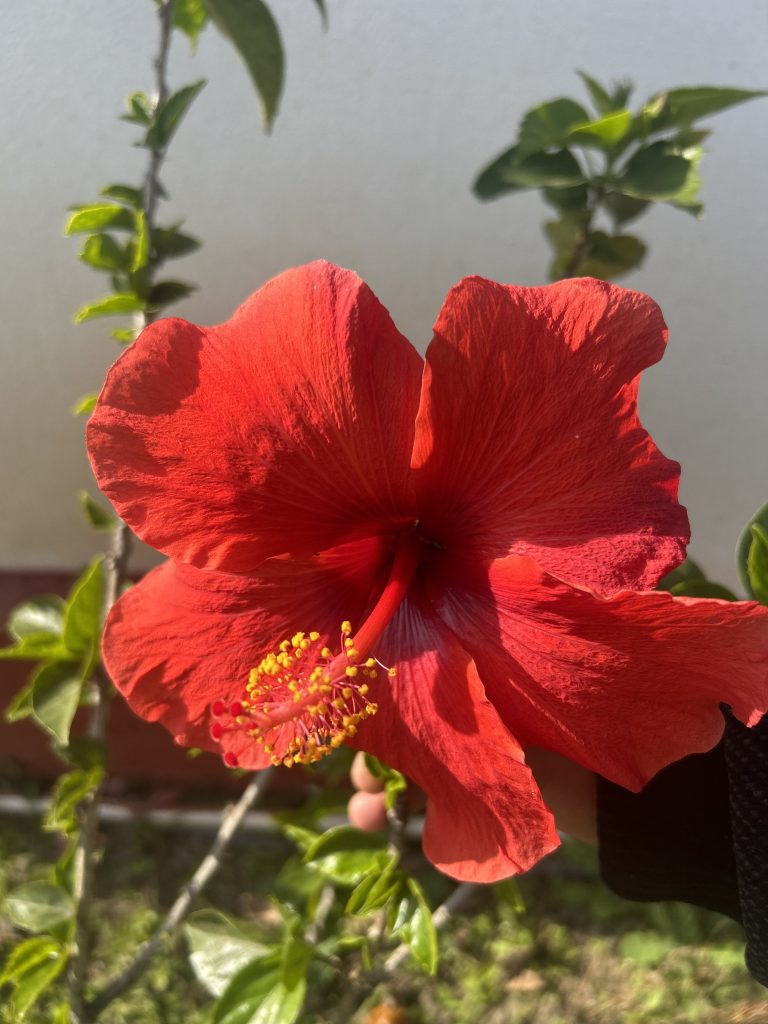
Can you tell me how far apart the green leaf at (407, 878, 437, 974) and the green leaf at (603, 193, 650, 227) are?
0.84 m

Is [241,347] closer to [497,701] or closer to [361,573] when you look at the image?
[361,573]

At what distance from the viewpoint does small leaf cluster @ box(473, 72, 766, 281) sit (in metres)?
0.86

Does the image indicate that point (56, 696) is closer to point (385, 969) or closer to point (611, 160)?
point (385, 969)

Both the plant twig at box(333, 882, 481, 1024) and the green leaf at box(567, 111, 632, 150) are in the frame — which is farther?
the plant twig at box(333, 882, 481, 1024)

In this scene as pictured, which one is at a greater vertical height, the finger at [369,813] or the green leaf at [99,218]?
the green leaf at [99,218]

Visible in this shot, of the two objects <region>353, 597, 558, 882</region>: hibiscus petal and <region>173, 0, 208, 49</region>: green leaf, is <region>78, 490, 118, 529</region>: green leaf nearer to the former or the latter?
<region>353, 597, 558, 882</region>: hibiscus petal

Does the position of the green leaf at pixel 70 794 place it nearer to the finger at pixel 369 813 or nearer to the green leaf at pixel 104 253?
the finger at pixel 369 813

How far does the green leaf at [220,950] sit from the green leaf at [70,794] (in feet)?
0.90

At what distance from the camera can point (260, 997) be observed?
971mm

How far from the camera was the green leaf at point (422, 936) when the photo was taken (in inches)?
Result: 32.5

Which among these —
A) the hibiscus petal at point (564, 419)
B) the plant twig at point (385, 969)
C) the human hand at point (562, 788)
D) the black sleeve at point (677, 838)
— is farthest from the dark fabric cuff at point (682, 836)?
the hibiscus petal at point (564, 419)

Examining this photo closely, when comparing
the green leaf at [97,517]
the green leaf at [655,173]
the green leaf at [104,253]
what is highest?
the green leaf at [655,173]

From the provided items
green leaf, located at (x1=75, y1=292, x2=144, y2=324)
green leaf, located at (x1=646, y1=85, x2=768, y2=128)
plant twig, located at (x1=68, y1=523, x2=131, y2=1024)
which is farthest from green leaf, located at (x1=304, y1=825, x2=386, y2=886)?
green leaf, located at (x1=646, y1=85, x2=768, y2=128)

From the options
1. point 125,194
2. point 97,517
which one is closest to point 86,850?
point 97,517
